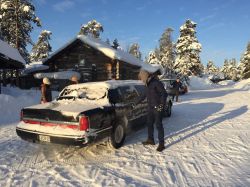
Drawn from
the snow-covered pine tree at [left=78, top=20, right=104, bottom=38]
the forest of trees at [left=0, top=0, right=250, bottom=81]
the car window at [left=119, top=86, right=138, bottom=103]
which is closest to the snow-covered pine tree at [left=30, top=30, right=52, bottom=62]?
the forest of trees at [left=0, top=0, right=250, bottom=81]

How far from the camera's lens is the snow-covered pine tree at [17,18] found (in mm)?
32344

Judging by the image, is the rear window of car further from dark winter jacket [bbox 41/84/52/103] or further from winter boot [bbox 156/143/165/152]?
winter boot [bbox 156/143/165/152]

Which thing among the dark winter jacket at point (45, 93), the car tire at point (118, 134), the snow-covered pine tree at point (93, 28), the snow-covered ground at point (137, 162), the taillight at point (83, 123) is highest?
the snow-covered pine tree at point (93, 28)

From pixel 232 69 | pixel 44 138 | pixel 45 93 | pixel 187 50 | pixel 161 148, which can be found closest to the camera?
pixel 44 138

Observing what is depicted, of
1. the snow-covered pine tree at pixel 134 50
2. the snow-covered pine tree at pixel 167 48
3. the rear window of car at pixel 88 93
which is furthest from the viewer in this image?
the snow-covered pine tree at pixel 134 50

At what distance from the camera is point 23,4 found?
3275cm

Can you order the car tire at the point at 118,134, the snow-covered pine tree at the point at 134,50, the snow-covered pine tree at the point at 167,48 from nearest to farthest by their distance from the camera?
1. the car tire at the point at 118,134
2. the snow-covered pine tree at the point at 167,48
3. the snow-covered pine tree at the point at 134,50

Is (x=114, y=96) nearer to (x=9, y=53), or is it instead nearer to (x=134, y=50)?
(x=9, y=53)

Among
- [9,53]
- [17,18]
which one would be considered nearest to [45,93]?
[9,53]

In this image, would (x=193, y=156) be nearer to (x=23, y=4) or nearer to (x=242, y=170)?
(x=242, y=170)

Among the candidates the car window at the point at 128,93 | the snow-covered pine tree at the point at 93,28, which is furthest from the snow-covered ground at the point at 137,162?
the snow-covered pine tree at the point at 93,28

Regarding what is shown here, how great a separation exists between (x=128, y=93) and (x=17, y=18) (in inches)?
1185

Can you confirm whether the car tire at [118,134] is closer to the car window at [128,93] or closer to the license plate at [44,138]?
the car window at [128,93]

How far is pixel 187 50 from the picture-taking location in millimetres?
53125
